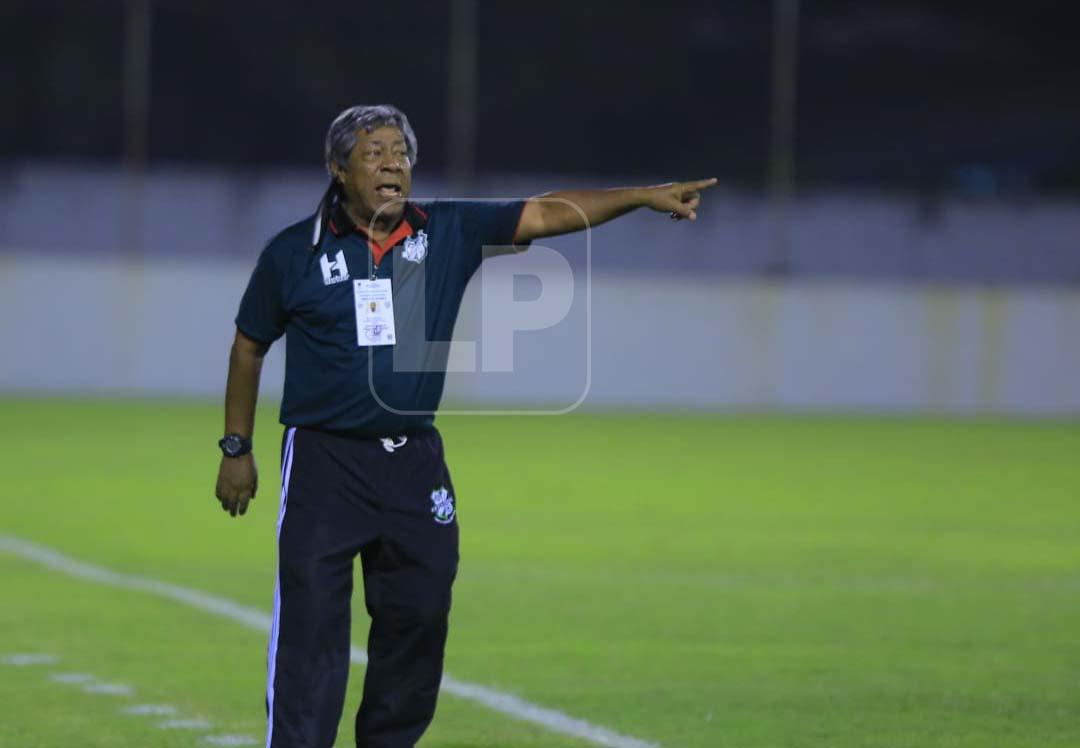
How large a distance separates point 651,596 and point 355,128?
512 centimetres

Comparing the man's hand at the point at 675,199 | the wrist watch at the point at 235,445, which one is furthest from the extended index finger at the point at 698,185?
the wrist watch at the point at 235,445

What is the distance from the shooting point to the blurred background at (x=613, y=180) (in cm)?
2727

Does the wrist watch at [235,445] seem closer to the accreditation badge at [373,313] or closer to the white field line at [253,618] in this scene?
the accreditation badge at [373,313]

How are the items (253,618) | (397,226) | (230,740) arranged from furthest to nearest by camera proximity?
(253,618), (230,740), (397,226)

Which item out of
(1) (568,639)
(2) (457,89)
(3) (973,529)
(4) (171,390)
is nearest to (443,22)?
(2) (457,89)

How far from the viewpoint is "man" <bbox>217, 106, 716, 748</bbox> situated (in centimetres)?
577

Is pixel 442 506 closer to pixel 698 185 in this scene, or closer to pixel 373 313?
pixel 373 313

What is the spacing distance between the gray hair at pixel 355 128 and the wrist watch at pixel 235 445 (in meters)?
0.83

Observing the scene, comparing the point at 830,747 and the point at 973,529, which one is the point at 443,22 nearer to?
the point at 973,529

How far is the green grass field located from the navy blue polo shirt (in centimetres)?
154

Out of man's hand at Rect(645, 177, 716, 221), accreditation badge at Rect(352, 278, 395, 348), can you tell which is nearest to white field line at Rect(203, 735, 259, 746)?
accreditation badge at Rect(352, 278, 395, 348)

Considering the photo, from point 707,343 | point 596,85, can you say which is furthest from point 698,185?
point 596,85

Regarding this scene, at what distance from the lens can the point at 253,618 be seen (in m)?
9.57

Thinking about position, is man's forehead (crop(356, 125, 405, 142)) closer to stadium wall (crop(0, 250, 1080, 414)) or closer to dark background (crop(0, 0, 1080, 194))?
stadium wall (crop(0, 250, 1080, 414))
